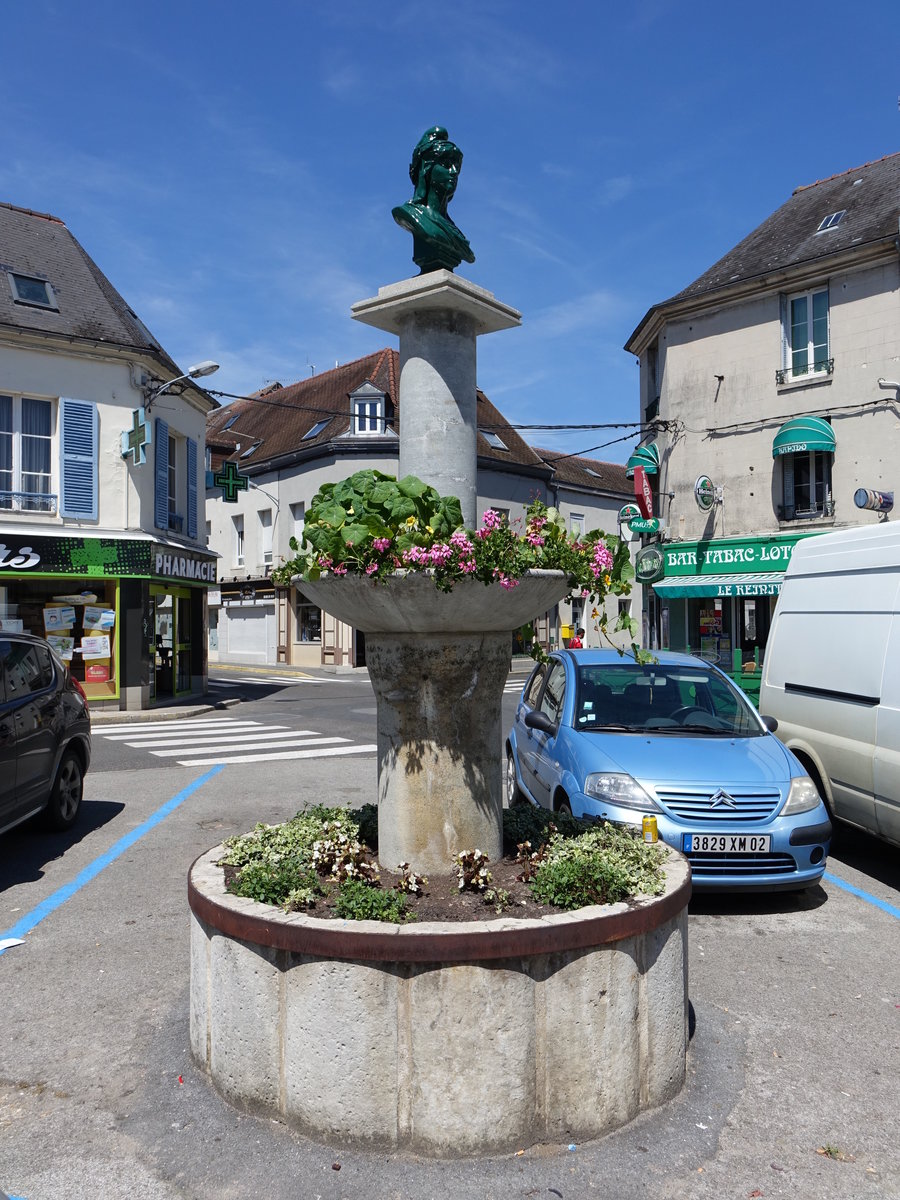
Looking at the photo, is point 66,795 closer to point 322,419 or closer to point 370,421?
point 370,421

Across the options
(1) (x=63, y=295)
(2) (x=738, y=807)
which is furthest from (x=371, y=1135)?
(1) (x=63, y=295)

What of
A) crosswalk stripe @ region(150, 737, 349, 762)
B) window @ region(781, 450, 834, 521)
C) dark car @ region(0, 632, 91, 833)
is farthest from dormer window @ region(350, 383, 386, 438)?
dark car @ region(0, 632, 91, 833)

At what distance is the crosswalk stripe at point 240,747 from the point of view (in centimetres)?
1269

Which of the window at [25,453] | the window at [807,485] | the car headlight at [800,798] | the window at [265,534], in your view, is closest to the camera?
the car headlight at [800,798]

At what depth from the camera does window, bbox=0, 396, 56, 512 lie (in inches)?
698

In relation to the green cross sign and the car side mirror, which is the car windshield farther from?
the green cross sign

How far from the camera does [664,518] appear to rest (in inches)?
892

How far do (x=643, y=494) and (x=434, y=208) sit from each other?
18171 millimetres

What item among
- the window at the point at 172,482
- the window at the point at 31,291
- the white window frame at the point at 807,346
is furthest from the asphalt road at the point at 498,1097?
the white window frame at the point at 807,346

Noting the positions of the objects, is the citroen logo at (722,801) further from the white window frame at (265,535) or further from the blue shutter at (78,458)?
the white window frame at (265,535)

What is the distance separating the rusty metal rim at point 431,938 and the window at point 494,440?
107 feet

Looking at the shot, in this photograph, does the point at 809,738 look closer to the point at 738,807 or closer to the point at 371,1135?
the point at 738,807

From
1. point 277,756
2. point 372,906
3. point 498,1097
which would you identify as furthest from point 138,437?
point 498,1097

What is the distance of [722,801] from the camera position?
5.62 meters
